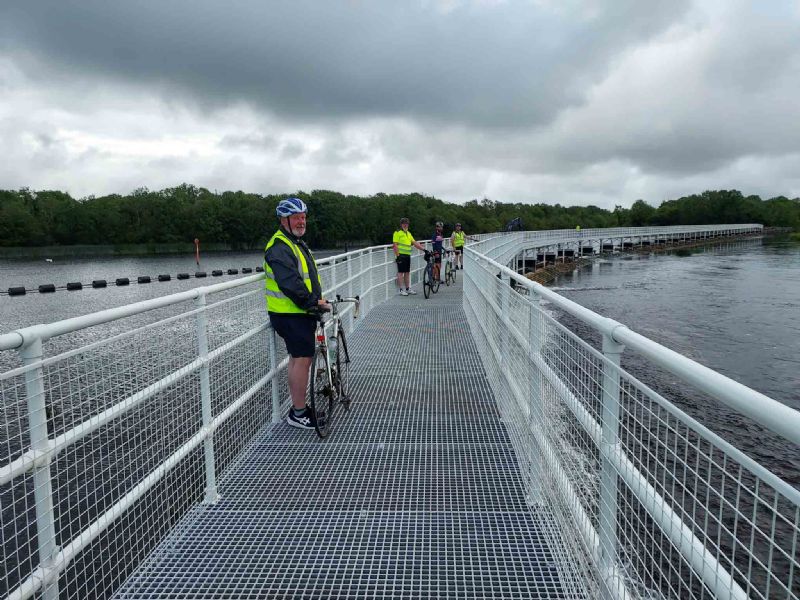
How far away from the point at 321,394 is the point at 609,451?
136 inches

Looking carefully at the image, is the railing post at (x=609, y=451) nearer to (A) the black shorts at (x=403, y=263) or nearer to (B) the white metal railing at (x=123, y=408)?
(B) the white metal railing at (x=123, y=408)

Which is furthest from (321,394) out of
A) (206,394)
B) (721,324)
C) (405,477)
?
(721,324)

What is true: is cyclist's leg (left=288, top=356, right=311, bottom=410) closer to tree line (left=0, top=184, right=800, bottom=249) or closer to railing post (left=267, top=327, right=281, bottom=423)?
railing post (left=267, top=327, right=281, bottom=423)

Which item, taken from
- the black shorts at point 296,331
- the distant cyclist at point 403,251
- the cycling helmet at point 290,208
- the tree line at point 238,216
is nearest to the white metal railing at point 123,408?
the black shorts at point 296,331

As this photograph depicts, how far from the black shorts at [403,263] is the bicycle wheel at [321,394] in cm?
914

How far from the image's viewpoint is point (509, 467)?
15.1ft

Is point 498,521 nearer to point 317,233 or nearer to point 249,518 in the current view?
point 249,518

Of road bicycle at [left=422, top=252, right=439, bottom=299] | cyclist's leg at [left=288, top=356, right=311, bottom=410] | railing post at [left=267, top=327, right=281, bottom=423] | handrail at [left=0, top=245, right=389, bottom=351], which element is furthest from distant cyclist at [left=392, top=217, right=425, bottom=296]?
handrail at [left=0, top=245, right=389, bottom=351]

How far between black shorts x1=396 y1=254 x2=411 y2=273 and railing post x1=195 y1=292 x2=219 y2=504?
1072cm

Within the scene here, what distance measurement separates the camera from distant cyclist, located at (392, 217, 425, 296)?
13828 millimetres

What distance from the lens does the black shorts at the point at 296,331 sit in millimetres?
5051

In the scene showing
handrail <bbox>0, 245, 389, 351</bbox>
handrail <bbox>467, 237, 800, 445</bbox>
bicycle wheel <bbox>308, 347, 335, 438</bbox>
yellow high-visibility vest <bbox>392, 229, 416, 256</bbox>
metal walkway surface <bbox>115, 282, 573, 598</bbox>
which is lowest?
metal walkway surface <bbox>115, 282, 573, 598</bbox>

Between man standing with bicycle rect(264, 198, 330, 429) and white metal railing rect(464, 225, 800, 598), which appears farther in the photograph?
man standing with bicycle rect(264, 198, 330, 429)

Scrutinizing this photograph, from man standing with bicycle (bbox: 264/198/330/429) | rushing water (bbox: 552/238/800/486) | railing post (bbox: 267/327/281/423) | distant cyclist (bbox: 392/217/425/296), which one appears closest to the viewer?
man standing with bicycle (bbox: 264/198/330/429)
